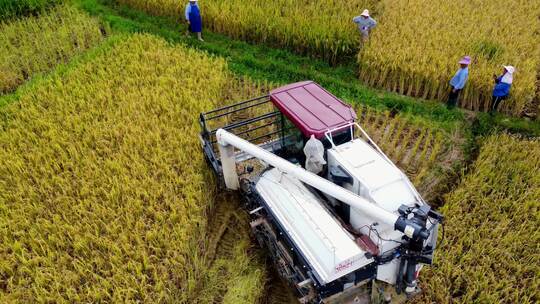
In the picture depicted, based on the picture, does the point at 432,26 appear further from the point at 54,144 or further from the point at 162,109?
the point at 54,144

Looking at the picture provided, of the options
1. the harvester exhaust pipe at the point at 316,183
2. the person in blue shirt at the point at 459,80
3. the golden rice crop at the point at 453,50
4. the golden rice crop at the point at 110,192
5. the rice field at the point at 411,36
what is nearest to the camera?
the harvester exhaust pipe at the point at 316,183

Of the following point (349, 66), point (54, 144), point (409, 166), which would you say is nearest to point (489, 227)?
point (409, 166)

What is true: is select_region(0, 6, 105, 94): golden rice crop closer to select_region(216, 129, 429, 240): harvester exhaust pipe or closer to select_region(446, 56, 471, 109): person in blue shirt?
select_region(216, 129, 429, 240): harvester exhaust pipe

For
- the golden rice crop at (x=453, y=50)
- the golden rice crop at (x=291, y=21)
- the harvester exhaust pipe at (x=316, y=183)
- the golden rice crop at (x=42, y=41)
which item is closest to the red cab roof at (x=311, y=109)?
the harvester exhaust pipe at (x=316, y=183)

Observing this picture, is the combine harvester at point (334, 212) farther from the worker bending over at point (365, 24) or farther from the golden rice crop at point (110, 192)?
the worker bending over at point (365, 24)

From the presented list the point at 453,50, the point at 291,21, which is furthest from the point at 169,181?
the point at 453,50

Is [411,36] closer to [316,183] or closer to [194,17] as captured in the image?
[194,17]
